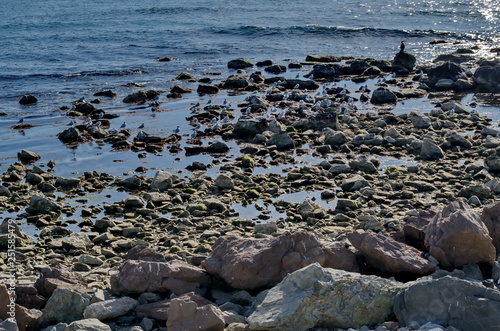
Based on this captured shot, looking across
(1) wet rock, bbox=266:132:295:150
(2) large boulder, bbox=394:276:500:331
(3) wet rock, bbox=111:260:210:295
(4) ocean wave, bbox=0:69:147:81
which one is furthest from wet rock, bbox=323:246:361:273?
(4) ocean wave, bbox=0:69:147:81

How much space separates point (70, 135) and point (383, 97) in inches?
340

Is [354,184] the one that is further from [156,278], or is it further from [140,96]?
[140,96]

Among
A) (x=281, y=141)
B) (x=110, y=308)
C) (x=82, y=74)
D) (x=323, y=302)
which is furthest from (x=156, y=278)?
(x=82, y=74)

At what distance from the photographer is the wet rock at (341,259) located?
26.3 ft

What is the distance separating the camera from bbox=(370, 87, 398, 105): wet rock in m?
19.4

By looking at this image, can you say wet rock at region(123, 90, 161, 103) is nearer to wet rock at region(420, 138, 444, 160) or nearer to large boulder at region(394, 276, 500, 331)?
wet rock at region(420, 138, 444, 160)

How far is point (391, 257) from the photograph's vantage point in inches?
307

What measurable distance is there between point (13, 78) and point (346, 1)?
32925 millimetres

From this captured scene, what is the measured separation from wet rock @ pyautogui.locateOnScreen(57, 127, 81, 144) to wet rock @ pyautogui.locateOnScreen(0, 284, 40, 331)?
9.64 metres

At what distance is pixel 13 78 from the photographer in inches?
1006

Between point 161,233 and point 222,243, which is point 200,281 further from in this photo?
point 161,233

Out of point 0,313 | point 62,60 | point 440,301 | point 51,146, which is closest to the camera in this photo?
point 440,301

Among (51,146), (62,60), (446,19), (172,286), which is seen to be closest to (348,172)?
(172,286)

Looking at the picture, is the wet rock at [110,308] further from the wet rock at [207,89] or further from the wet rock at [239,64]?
the wet rock at [239,64]
